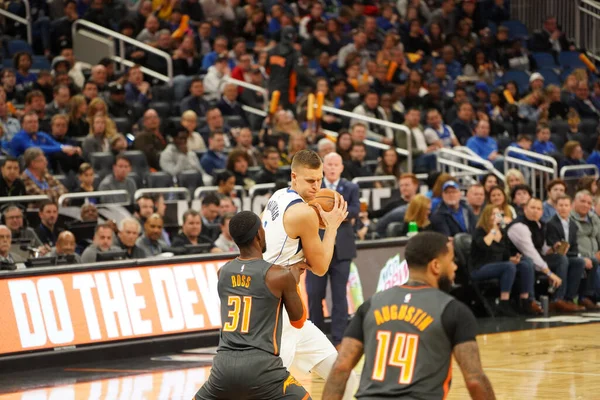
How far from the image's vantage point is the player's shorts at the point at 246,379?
22.6ft

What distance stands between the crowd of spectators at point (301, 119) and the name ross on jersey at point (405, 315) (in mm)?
8111

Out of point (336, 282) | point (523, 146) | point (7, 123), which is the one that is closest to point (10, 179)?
point (7, 123)

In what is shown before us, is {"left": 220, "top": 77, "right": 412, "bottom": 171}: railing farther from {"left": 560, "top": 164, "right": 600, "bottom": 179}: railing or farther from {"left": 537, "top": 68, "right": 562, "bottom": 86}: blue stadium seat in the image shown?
{"left": 537, "top": 68, "right": 562, "bottom": 86}: blue stadium seat

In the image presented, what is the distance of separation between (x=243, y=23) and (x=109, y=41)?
332 centimetres

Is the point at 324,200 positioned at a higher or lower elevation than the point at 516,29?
lower

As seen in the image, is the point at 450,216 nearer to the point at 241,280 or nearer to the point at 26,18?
the point at 26,18

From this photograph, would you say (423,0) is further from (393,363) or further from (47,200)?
(393,363)

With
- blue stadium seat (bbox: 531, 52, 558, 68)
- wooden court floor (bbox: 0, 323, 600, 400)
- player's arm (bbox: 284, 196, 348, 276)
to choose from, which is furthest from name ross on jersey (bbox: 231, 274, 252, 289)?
blue stadium seat (bbox: 531, 52, 558, 68)

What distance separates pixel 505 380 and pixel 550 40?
1877cm

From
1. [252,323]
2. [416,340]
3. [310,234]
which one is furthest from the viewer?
[310,234]

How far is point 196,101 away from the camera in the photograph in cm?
2012

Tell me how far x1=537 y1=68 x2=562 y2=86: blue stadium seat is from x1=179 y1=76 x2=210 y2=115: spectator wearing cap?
9.51 m

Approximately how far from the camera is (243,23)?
23703mm

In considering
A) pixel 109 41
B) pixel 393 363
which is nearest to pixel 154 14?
pixel 109 41
